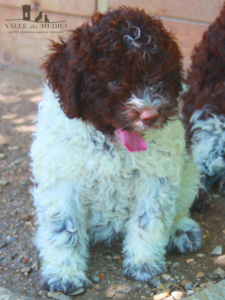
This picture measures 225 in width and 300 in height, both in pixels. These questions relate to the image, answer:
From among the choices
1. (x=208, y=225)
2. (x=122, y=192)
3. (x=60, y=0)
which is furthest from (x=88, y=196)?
(x=60, y=0)

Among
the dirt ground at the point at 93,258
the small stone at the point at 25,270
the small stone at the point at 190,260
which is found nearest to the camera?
the dirt ground at the point at 93,258

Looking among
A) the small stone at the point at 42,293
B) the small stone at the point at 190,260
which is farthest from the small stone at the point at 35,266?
the small stone at the point at 190,260

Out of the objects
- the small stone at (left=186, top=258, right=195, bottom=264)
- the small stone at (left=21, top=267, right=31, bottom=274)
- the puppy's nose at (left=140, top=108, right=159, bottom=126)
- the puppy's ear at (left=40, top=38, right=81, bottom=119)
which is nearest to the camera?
the puppy's nose at (left=140, top=108, right=159, bottom=126)

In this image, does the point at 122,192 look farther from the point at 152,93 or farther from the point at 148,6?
the point at 148,6

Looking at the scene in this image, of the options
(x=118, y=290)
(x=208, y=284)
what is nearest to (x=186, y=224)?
(x=208, y=284)

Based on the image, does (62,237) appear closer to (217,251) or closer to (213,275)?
(213,275)

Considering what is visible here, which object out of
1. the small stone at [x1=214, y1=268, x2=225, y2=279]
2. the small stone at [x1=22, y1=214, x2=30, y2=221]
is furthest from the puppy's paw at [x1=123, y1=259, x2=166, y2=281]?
the small stone at [x1=22, y1=214, x2=30, y2=221]

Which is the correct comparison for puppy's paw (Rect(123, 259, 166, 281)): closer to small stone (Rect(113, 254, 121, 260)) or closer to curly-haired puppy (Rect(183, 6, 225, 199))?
small stone (Rect(113, 254, 121, 260))

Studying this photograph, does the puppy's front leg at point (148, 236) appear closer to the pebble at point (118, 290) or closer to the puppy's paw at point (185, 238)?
the pebble at point (118, 290)
